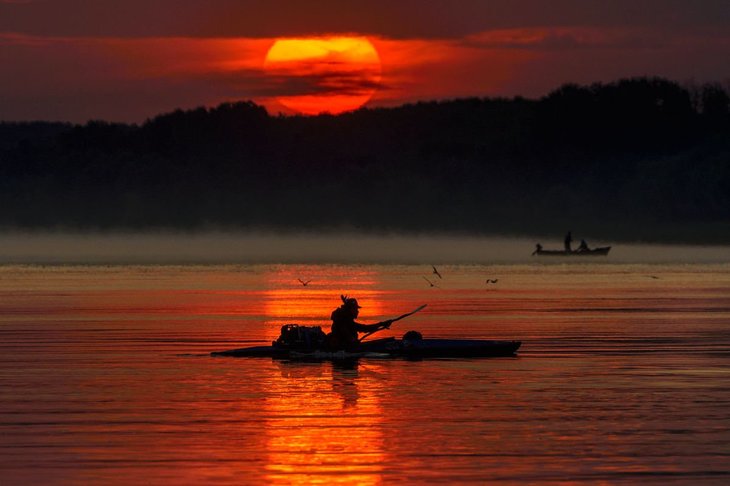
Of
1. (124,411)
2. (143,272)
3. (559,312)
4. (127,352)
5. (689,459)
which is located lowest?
(689,459)

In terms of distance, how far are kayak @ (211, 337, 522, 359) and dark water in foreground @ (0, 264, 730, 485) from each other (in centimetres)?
44

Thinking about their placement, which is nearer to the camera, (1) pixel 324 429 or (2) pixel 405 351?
(1) pixel 324 429

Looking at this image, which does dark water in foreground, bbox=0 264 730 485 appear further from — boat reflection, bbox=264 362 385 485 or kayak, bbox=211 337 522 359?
kayak, bbox=211 337 522 359

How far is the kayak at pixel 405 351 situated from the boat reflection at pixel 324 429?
267cm

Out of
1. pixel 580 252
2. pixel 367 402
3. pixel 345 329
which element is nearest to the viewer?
pixel 367 402

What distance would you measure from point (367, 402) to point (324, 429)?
4.00m

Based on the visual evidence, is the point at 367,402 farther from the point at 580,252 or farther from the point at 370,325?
the point at 580,252

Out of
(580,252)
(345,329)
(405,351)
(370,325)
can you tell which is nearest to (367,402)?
(345,329)

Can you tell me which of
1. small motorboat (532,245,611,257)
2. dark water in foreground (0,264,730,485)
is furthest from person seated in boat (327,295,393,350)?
small motorboat (532,245,611,257)

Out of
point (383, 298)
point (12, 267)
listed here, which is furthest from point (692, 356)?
point (12, 267)

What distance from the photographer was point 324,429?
26906 millimetres

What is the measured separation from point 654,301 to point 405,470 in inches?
1838

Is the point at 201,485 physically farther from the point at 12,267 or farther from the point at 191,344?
the point at 12,267

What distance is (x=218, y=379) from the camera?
114 ft
